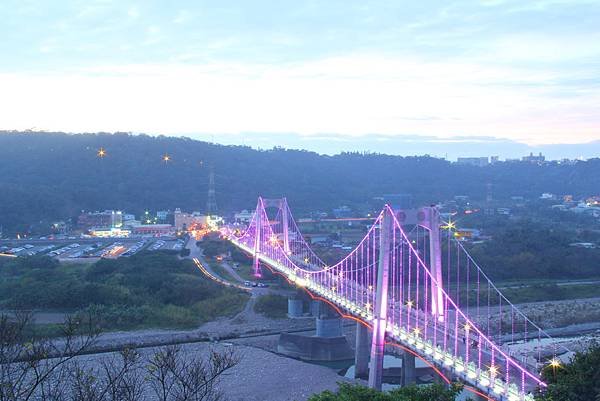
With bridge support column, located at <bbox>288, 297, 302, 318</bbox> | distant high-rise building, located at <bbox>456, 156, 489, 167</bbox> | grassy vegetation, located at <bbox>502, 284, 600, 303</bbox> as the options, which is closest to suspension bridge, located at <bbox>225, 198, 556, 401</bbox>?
bridge support column, located at <bbox>288, 297, 302, 318</bbox>

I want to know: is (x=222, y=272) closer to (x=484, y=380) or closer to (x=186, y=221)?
(x=186, y=221)

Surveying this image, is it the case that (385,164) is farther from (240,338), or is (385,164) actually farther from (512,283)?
(240,338)

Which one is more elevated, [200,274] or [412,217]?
[412,217]

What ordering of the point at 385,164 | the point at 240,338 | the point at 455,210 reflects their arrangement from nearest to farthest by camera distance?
the point at 240,338
the point at 455,210
the point at 385,164

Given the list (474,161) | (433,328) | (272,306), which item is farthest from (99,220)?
(474,161)

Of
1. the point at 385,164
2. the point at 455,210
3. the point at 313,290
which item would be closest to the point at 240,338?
the point at 313,290
